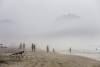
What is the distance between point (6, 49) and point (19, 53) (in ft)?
3.91

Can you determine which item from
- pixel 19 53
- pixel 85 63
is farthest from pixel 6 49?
pixel 85 63

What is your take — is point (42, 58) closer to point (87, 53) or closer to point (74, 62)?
point (74, 62)

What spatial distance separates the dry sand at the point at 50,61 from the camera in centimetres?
1259

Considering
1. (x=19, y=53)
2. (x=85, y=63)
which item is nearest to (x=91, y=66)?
(x=85, y=63)

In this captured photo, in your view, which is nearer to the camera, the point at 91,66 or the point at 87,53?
the point at 91,66

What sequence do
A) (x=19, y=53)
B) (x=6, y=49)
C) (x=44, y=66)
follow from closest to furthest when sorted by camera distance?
(x=44, y=66) → (x=19, y=53) → (x=6, y=49)

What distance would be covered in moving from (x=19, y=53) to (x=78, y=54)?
10.3 ft

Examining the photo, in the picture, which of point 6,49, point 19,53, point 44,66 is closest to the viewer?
point 44,66

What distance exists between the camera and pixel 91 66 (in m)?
12.9

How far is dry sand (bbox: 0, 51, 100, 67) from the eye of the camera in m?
12.6

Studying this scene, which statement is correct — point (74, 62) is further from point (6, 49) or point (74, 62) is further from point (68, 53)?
point (6, 49)

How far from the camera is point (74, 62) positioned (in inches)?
Answer: 518

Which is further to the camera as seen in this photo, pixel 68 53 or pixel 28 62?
pixel 68 53

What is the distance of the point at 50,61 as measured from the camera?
42.9 feet
